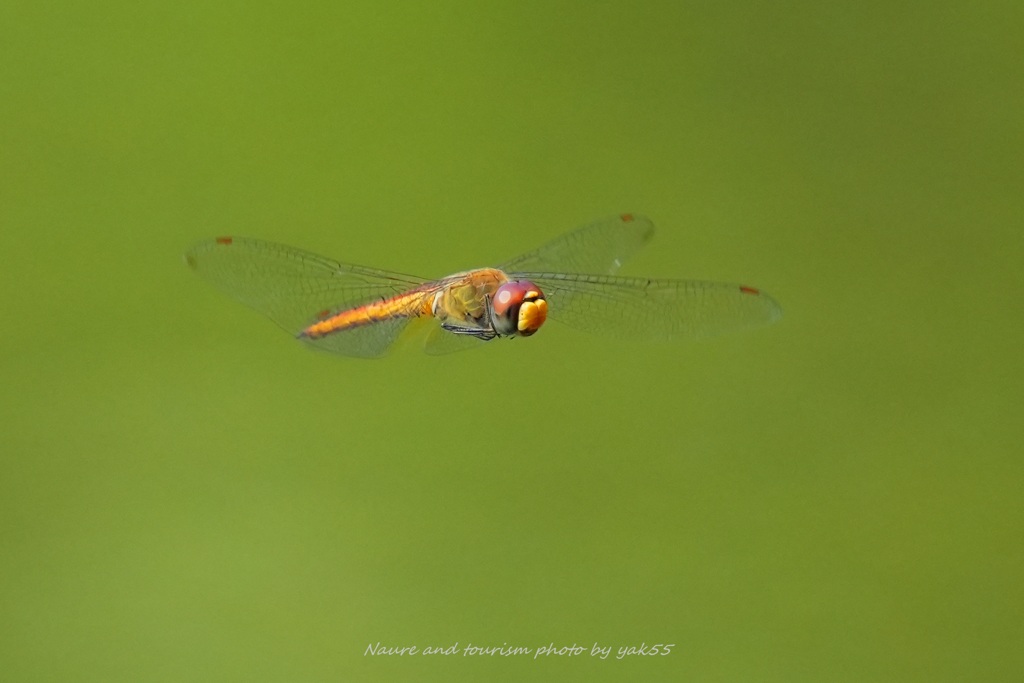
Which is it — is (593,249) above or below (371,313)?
above

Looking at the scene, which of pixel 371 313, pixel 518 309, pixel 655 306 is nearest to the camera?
pixel 518 309

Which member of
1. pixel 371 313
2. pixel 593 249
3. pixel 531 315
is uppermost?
pixel 593 249

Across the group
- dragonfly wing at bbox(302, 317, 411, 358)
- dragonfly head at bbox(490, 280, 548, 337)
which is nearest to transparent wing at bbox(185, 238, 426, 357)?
dragonfly wing at bbox(302, 317, 411, 358)

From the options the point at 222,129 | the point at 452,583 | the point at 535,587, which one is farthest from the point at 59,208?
the point at 535,587

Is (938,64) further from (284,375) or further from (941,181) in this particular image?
(284,375)

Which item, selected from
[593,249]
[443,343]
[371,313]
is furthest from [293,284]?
[593,249]

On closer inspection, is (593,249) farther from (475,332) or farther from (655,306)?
(475,332)
